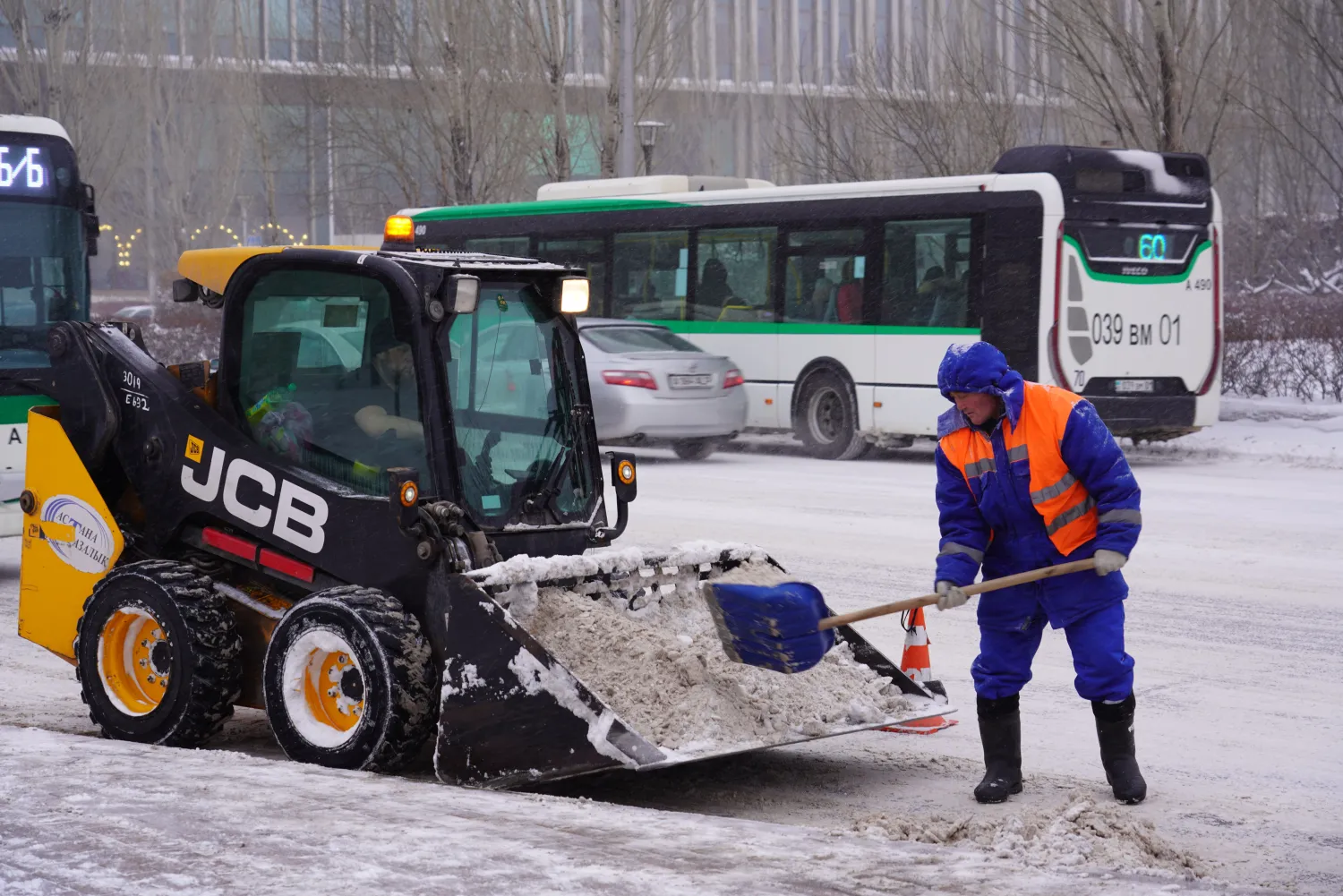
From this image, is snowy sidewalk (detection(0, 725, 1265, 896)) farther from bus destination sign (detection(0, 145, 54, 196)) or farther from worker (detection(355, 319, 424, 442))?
bus destination sign (detection(0, 145, 54, 196))

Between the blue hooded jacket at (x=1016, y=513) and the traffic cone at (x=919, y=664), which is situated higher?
the blue hooded jacket at (x=1016, y=513)

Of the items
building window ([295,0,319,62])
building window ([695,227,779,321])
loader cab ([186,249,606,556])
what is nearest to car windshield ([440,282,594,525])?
loader cab ([186,249,606,556])

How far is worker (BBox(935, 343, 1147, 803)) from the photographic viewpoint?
575 centimetres

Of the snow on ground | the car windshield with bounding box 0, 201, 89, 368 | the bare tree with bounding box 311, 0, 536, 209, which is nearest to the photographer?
the snow on ground

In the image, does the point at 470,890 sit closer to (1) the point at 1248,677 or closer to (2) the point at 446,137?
(1) the point at 1248,677

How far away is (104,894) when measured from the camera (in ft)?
14.2

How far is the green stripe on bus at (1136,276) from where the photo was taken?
1728 centimetres

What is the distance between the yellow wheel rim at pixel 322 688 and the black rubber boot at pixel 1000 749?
211 centimetres

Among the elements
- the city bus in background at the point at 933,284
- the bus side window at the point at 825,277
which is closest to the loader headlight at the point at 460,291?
the city bus in background at the point at 933,284

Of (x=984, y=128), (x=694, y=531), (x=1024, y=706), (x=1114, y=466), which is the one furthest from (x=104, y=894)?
(x=984, y=128)

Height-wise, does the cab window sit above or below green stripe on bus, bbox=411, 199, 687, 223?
below

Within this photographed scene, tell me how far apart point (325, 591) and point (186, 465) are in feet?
3.60

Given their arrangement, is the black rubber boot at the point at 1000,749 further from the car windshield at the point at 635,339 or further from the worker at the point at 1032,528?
the car windshield at the point at 635,339

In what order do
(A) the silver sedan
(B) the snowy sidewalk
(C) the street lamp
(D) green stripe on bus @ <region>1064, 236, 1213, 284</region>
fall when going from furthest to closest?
1. (C) the street lamp
2. (A) the silver sedan
3. (D) green stripe on bus @ <region>1064, 236, 1213, 284</region>
4. (B) the snowy sidewalk
